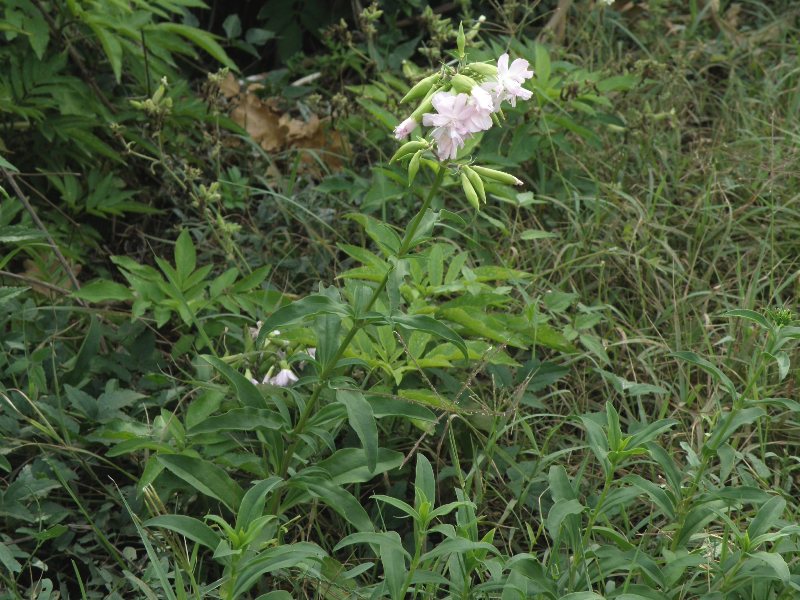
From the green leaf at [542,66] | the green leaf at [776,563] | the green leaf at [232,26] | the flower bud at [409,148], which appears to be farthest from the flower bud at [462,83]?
the green leaf at [232,26]

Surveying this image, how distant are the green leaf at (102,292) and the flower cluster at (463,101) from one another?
0.97 metres

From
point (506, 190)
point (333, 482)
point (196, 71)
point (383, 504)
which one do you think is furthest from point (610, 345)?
point (196, 71)

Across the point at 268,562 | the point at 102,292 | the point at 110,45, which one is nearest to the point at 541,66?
the point at 110,45

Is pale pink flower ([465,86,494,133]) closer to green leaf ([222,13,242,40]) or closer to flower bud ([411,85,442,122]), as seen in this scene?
flower bud ([411,85,442,122])

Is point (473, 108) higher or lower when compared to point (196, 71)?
higher

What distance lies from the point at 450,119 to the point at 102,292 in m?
1.10

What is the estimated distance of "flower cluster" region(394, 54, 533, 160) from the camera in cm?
160

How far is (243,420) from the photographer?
1.83m

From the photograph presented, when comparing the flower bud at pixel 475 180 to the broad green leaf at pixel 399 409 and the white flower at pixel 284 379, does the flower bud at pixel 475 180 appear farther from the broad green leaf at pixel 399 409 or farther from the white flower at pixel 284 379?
the white flower at pixel 284 379

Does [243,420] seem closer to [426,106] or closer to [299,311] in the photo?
[299,311]

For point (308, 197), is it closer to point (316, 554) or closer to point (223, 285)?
point (223, 285)

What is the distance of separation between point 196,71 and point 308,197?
970mm

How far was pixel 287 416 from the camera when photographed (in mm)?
1884

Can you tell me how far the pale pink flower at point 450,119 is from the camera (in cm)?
160
